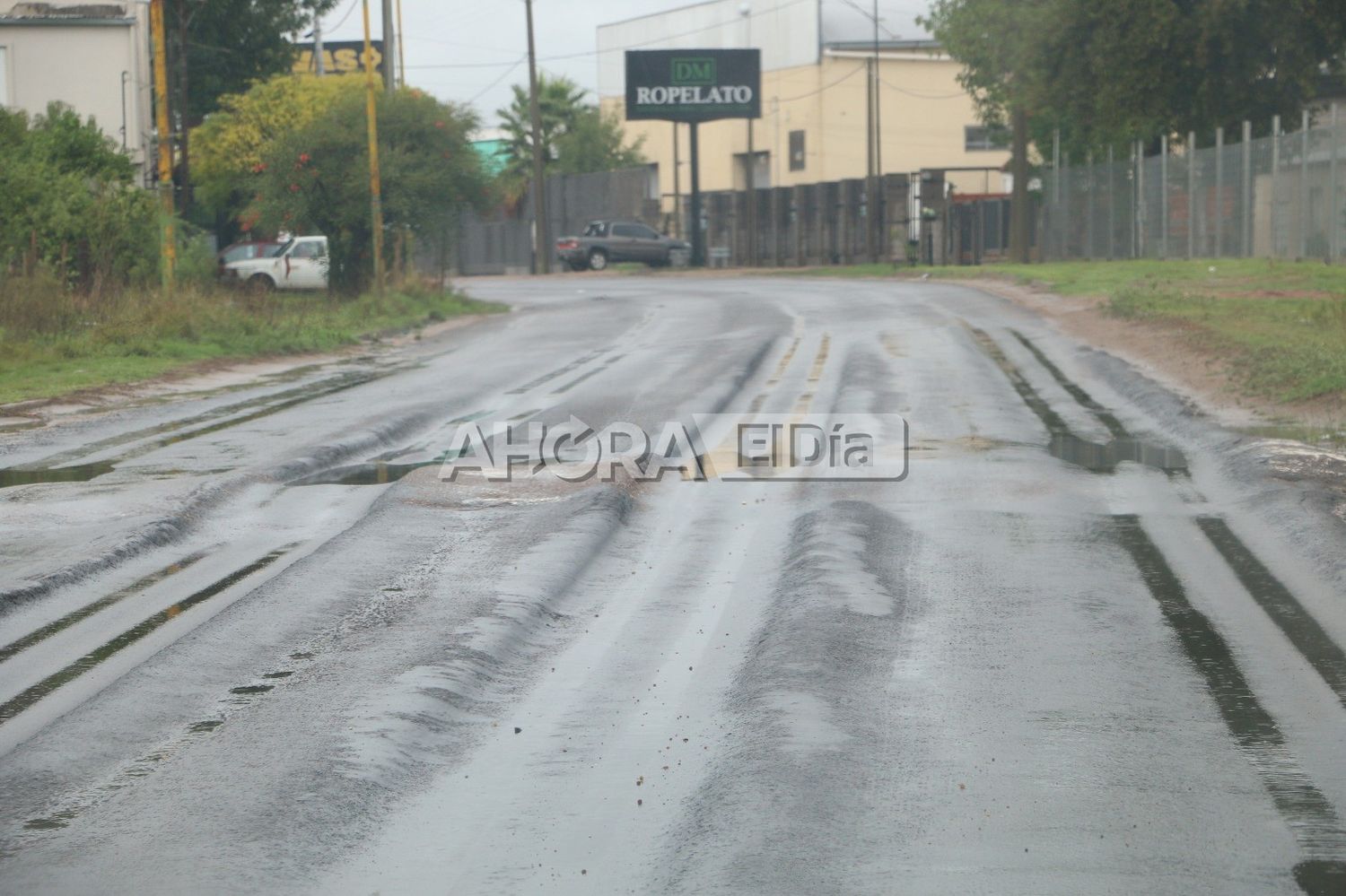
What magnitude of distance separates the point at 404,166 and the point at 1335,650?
3000 cm

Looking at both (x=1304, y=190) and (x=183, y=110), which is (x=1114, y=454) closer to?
(x=1304, y=190)

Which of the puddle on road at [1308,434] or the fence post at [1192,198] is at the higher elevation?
the fence post at [1192,198]

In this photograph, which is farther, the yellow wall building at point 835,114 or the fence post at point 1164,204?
the yellow wall building at point 835,114

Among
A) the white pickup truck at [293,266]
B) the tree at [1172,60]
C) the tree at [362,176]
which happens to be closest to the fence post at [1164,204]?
the tree at [1172,60]

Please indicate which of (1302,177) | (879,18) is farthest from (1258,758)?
(879,18)

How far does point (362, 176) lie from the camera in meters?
34.7

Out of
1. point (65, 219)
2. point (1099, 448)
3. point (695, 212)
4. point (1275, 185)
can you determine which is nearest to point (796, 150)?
point (695, 212)

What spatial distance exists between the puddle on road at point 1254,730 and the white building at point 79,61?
34.5 m

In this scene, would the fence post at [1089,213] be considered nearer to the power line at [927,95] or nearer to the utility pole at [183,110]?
the utility pole at [183,110]

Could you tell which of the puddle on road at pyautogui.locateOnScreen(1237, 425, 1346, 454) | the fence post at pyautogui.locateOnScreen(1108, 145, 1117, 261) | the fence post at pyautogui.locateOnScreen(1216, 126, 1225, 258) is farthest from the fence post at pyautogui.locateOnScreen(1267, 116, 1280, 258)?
the puddle on road at pyautogui.locateOnScreen(1237, 425, 1346, 454)

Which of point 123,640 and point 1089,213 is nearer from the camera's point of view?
point 123,640

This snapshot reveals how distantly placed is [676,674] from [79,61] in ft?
119

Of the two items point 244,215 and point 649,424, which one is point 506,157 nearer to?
point 244,215

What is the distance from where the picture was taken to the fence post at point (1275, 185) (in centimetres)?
3316
